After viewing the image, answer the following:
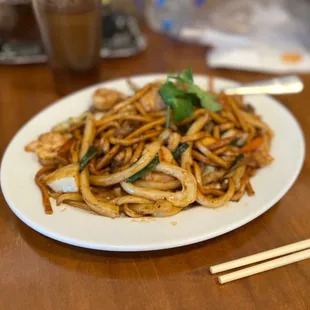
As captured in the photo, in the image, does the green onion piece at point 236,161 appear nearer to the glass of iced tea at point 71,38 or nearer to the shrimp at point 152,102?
the shrimp at point 152,102

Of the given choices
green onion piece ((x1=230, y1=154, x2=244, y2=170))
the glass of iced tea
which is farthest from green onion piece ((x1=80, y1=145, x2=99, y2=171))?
the glass of iced tea

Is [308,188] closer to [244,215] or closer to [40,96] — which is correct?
[244,215]

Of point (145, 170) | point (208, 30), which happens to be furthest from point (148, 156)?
point (208, 30)

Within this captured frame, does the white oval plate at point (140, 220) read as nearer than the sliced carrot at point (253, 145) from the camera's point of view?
Yes

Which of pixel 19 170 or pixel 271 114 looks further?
pixel 271 114

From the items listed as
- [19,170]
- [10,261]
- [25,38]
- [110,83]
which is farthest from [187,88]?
[25,38]

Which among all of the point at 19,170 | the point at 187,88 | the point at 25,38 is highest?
the point at 187,88

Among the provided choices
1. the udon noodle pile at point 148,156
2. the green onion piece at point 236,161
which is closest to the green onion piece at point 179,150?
the udon noodle pile at point 148,156
